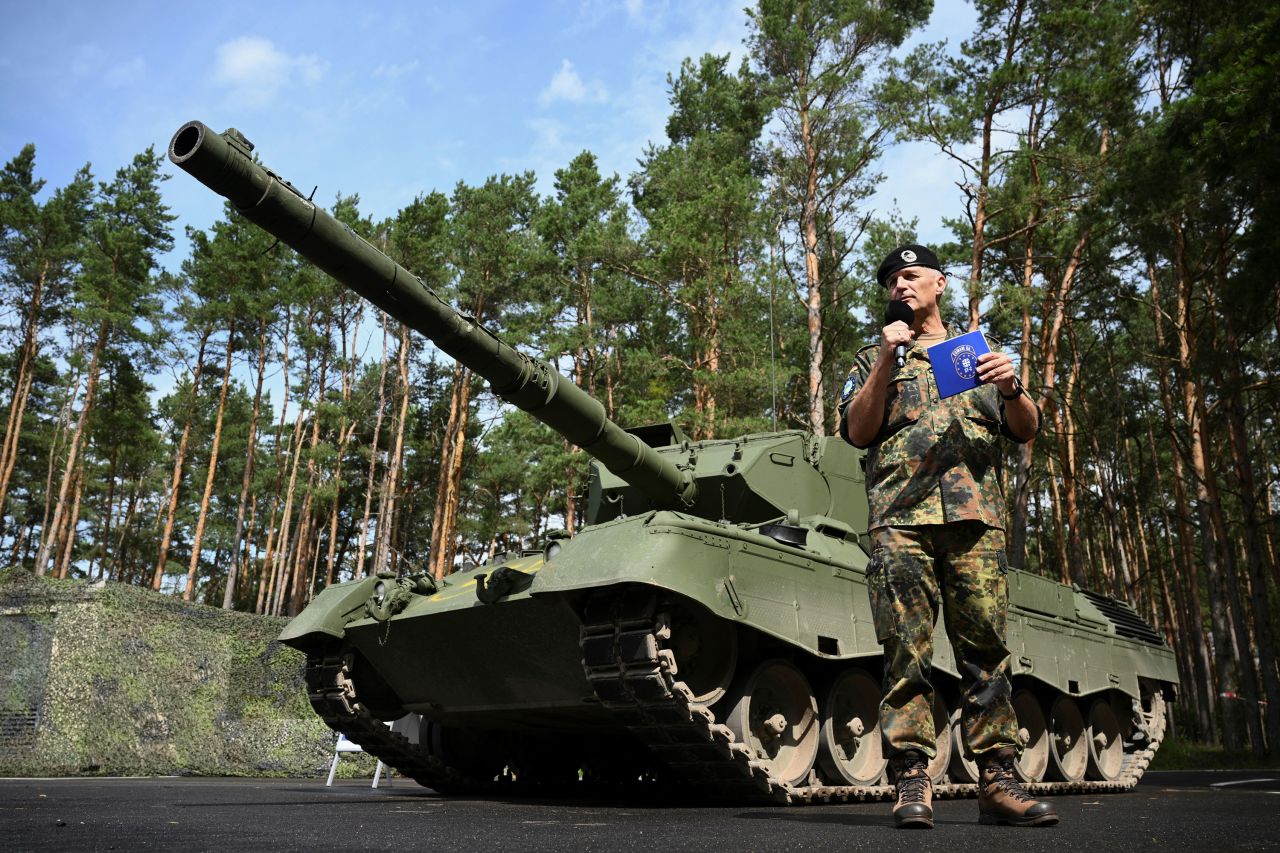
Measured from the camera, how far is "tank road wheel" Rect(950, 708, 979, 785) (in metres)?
9.01

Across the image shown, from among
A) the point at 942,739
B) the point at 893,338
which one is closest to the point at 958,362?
the point at 893,338

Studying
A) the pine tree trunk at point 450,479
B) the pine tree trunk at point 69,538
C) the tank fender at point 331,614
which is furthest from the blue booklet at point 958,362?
the pine tree trunk at point 69,538

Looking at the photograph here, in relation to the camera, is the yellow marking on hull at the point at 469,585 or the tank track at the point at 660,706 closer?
the tank track at the point at 660,706

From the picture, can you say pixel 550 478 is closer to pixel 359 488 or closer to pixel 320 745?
pixel 320 745

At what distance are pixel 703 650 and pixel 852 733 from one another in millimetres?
1614

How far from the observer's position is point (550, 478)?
91.0 ft

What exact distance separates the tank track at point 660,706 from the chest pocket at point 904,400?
2461mm

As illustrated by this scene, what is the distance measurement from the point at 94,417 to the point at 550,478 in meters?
18.3

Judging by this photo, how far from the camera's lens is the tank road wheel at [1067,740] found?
10297 mm

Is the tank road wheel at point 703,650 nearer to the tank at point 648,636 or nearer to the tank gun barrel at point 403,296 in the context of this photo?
the tank at point 648,636

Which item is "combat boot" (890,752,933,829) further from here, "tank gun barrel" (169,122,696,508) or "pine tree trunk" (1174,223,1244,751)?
"pine tree trunk" (1174,223,1244,751)

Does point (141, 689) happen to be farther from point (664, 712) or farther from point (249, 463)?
point (249, 463)

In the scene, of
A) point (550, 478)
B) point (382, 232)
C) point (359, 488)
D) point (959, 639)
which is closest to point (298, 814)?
point (959, 639)

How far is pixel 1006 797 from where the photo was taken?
4.20 metres
